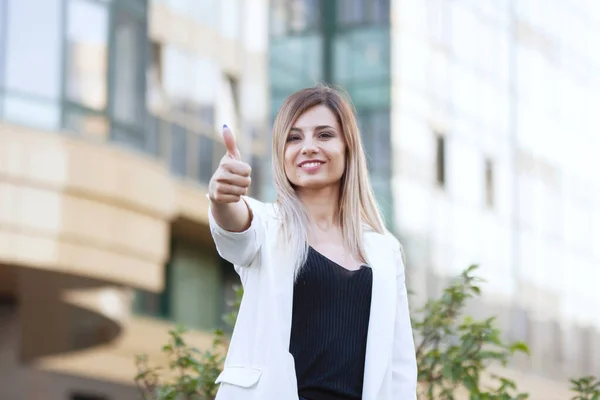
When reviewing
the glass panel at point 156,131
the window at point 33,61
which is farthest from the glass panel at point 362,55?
the window at point 33,61

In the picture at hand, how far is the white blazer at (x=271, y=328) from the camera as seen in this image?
172 inches

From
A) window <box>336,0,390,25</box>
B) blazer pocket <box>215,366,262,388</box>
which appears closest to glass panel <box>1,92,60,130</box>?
window <box>336,0,390,25</box>

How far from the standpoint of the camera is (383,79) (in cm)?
3141

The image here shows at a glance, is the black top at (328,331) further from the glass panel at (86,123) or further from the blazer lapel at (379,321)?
the glass panel at (86,123)

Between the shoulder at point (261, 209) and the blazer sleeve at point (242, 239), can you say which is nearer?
the blazer sleeve at point (242, 239)

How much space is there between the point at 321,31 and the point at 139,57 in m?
10.3

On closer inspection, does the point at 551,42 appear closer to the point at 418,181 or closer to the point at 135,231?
the point at 418,181

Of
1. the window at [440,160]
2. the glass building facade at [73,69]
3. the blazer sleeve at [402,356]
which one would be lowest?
the blazer sleeve at [402,356]

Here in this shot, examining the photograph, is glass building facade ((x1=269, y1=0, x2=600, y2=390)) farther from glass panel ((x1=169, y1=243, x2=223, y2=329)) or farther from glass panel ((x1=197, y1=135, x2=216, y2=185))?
glass panel ((x1=169, y1=243, x2=223, y2=329))

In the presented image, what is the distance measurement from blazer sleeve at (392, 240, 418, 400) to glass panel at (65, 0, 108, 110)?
51.3 feet

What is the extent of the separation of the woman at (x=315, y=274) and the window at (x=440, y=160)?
94.8ft

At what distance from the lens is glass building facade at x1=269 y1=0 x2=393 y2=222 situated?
31438 mm

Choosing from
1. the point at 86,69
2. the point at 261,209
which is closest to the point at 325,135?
the point at 261,209

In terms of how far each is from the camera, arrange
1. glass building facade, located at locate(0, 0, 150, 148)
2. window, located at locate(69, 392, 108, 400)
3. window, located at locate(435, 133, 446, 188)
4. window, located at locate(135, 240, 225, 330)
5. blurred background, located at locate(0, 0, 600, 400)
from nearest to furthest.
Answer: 1. glass building facade, located at locate(0, 0, 150, 148)
2. blurred background, located at locate(0, 0, 600, 400)
3. window, located at locate(69, 392, 108, 400)
4. window, located at locate(135, 240, 225, 330)
5. window, located at locate(435, 133, 446, 188)
